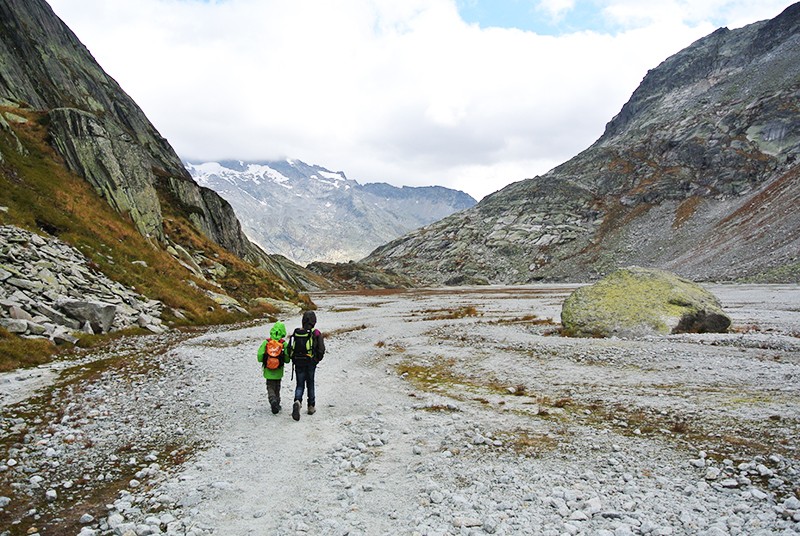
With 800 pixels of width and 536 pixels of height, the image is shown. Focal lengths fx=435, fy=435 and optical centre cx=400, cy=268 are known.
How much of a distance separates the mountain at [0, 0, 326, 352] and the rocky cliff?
0.57 ft

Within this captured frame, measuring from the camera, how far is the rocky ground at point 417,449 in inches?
280

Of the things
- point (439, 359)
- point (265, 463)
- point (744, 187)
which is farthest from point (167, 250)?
point (744, 187)

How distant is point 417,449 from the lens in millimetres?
10227

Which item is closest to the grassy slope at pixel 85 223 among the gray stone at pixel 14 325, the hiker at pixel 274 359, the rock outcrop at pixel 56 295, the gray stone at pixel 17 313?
the rock outcrop at pixel 56 295

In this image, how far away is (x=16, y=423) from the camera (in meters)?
11.5

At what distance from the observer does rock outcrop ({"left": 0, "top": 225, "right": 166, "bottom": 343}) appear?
20516mm

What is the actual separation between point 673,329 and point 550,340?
700 cm

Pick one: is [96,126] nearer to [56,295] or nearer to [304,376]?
[56,295]

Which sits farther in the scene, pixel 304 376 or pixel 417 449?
pixel 304 376

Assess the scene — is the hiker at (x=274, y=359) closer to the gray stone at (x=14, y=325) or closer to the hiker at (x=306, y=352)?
the hiker at (x=306, y=352)

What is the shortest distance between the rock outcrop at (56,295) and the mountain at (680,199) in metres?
87.3

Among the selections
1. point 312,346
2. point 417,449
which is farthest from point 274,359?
point 417,449

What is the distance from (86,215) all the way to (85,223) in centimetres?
209

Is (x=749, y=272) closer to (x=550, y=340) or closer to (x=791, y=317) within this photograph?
(x=791, y=317)
